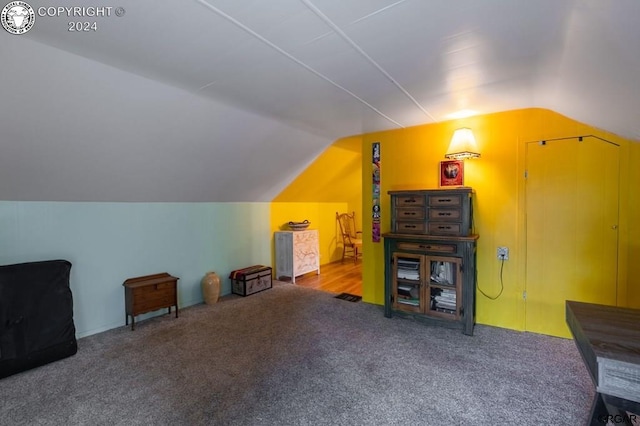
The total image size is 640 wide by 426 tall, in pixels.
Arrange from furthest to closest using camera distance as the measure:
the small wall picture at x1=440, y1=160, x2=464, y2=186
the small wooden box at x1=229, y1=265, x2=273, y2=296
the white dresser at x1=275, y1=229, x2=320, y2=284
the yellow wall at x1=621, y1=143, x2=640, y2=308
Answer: the white dresser at x1=275, y1=229, x2=320, y2=284, the small wooden box at x1=229, y1=265, x2=273, y2=296, the small wall picture at x1=440, y1=160, x2=464, y2=186, the yellow wall at x1=621, y1=143, x2=640, y2=308

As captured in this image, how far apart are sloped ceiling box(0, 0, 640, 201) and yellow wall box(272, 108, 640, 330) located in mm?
215

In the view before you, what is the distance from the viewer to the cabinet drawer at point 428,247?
2.96 m

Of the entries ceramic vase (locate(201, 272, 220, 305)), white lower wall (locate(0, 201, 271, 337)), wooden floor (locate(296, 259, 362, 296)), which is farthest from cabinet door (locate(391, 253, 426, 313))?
white lower wall (locate(0, 201, 271, 337))

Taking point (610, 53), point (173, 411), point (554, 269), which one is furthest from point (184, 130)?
point (554, 269)

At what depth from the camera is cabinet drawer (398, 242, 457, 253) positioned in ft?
9.71

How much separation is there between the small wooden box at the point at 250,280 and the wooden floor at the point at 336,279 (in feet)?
2.05

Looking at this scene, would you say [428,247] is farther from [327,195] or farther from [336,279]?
[327,195]

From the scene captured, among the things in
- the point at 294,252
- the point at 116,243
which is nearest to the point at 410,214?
the point at 294,252

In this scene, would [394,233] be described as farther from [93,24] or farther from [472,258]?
[93,24]

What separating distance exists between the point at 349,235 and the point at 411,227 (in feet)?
12.2

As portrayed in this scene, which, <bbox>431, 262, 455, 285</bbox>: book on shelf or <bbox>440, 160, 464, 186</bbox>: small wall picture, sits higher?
<bbox>440, 160, 464, 186</bbox>: small wall picture

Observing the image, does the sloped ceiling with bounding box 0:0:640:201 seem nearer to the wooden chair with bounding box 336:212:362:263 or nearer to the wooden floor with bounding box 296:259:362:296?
the wooden floor with bounding box 296:259:362:296

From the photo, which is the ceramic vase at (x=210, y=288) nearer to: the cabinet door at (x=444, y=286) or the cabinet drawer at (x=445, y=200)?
the cabinet door at (x=444, y=286)

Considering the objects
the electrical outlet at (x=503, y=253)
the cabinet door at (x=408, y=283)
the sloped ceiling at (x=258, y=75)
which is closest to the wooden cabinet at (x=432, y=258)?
the cabinet door at (x=408, y=283)
